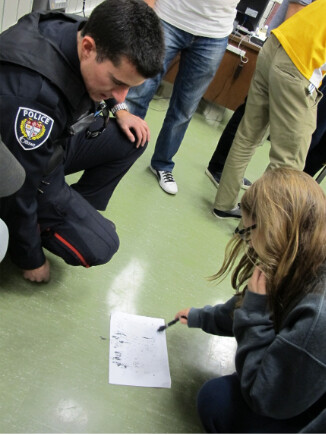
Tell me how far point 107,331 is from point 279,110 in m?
1.19

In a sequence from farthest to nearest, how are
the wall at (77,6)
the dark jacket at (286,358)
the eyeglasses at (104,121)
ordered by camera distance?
the wall at (77,6), the eyeglasses at (104,121), the dark jacket at (286,358)

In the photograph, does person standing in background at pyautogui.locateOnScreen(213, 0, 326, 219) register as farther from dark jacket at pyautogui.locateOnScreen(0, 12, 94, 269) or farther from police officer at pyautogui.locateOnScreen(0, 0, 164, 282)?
dark jacket at pyautogui.locateOnScreen(0, 12, 94, 269)

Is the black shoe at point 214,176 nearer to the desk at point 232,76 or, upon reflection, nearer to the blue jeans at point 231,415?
the desk at point 232,76

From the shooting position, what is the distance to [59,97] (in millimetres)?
950

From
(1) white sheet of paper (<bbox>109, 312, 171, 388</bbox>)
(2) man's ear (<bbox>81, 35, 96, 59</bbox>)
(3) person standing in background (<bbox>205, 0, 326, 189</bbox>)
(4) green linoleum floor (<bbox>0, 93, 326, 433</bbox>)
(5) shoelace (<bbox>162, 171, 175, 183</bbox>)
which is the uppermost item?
(2) man's ear (<bbox>81, 35, 96, 59</bbox>)

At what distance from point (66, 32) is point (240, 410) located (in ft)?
3.78

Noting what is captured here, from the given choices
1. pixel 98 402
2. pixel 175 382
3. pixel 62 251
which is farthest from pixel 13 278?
pixel 175 382

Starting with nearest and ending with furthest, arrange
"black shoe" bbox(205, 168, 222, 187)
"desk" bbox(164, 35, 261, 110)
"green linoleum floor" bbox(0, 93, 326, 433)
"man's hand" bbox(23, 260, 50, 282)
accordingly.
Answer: "green linoleum floor" bbox(0, 93, 326, 433), "man's hand" bbox(23, 260, 50, 282), "black shoe" bbox(205, 168, 222, 187), "desk" bbox(164, 35, 261, 110)

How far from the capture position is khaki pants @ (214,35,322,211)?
59.2 inches

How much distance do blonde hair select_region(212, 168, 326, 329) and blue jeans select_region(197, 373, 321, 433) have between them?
0.91 feet

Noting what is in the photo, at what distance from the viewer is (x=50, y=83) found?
36.2 inches

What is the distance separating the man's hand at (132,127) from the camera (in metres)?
1.42

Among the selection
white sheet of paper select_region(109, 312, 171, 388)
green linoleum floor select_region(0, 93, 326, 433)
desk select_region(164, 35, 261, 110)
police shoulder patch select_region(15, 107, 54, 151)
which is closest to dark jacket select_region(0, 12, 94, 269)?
police shoulder patch select_region(15, 107, 54, 151)

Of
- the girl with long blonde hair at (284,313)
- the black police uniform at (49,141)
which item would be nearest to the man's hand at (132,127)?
the black police uniform at (49,141)
